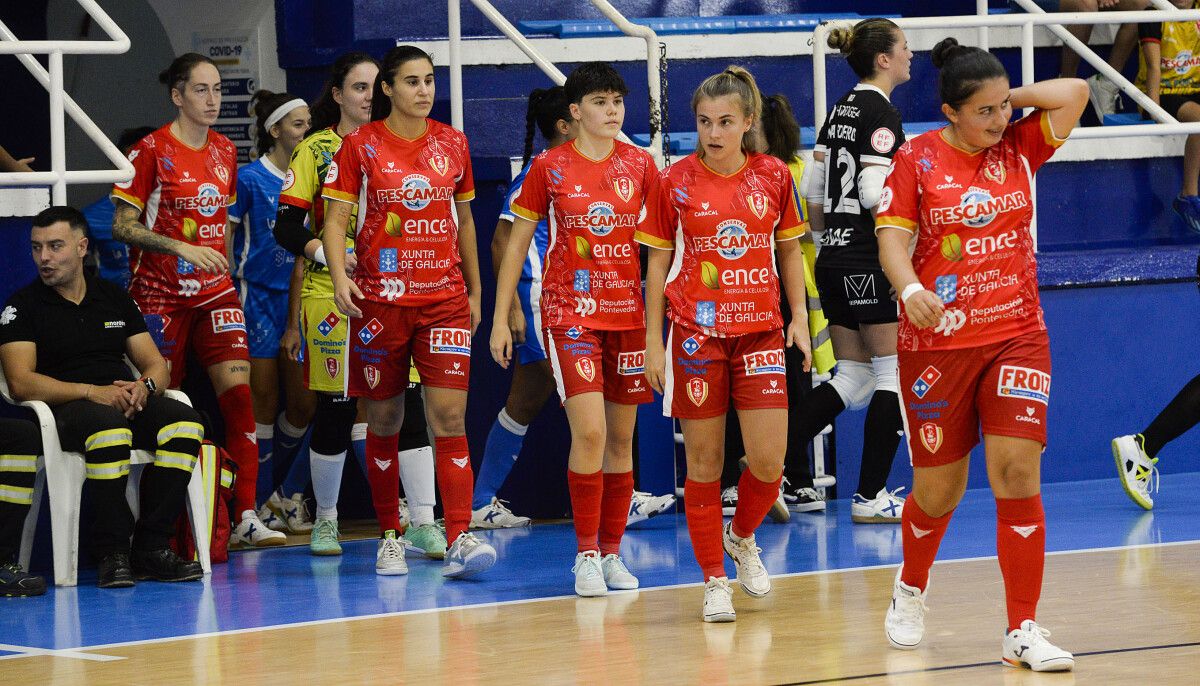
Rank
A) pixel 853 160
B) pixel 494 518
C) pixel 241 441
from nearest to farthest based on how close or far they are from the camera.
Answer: pixel 853 160, pixel 241 441, pixel 494 518

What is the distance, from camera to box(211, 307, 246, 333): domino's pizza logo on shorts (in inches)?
295

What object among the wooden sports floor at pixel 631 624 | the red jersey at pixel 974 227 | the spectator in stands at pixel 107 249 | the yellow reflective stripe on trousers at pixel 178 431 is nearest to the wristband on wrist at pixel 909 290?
the red jersey at pixel 974 227

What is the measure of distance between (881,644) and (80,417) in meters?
3.35

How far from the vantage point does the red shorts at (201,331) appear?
7.43 metres

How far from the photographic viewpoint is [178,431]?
6.87 meters

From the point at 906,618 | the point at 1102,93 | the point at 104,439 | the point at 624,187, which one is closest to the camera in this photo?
the point at 906,618

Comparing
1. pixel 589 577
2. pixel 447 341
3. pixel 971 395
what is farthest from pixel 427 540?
pixel 971 395

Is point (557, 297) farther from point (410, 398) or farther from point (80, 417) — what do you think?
point (80, 417)

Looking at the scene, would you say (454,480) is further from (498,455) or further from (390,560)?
(498,455)

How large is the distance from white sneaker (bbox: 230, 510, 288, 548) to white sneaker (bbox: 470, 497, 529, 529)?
0.92m

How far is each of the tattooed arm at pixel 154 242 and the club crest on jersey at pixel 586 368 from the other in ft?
6.02

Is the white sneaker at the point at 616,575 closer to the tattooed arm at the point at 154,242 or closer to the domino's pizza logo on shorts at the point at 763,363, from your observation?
the domino's pizza logo on shorts at the point at 763,363

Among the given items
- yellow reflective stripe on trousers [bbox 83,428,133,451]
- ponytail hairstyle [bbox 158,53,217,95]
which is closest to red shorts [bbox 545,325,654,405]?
yellow reflective stripe on trousers [bbox 83,428,133,451]

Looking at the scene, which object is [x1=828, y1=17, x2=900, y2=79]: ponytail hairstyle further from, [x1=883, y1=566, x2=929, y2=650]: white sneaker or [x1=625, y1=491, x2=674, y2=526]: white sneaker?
[x1=883, y1=566, x2=929, y2=650]: white sneaker
